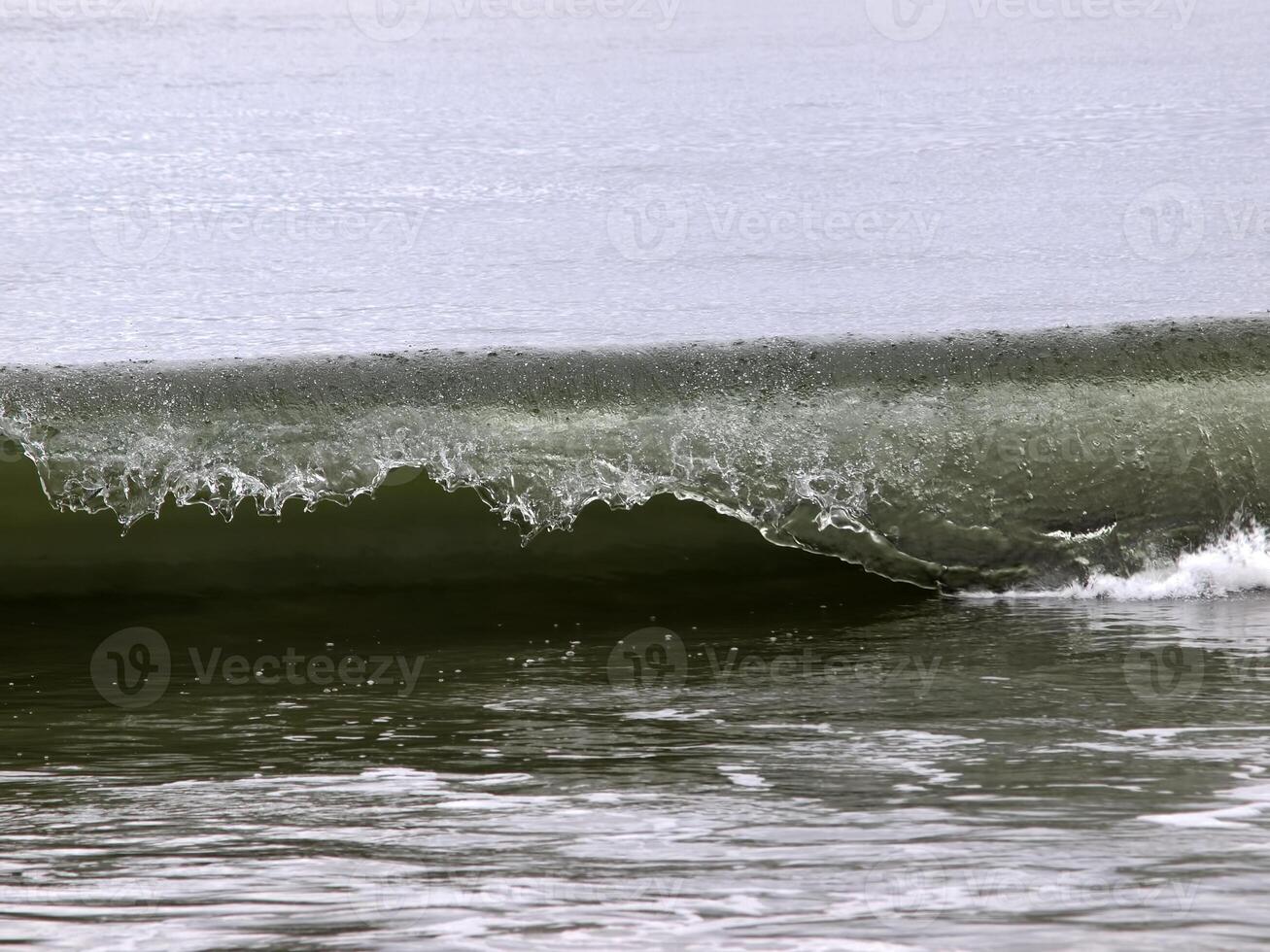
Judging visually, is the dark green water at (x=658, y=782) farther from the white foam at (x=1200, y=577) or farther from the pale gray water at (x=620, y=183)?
the pale gray water at (x=620, y=183)

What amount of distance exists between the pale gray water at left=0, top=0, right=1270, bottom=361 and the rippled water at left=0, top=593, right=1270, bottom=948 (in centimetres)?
124

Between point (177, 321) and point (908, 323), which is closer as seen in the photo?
point (908, 323)

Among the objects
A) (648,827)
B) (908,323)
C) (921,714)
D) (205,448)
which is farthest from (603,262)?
(648,827)

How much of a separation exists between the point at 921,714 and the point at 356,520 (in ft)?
5.83

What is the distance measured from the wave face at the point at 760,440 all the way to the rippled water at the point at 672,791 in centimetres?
38

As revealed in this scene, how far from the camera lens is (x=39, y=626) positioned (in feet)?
11.2

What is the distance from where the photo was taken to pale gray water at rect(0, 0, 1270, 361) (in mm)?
4312

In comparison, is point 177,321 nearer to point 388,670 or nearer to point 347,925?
point 388,670

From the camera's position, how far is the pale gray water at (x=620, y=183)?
431 cm

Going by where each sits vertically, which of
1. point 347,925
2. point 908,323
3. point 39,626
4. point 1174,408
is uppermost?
point 908,323

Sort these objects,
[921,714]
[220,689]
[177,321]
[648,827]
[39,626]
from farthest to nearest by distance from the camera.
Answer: [177,321] < [39,626] < [220,689] < [921,714] < [648,827]

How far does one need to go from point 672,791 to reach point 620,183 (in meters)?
3.97

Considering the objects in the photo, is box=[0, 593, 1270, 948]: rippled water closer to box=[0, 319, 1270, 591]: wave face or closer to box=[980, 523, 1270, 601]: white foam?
box=[980, 523, 1270, 601]: white foam

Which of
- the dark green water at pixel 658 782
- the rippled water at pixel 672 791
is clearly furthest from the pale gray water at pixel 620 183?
the rippled water at pixel 672 791
